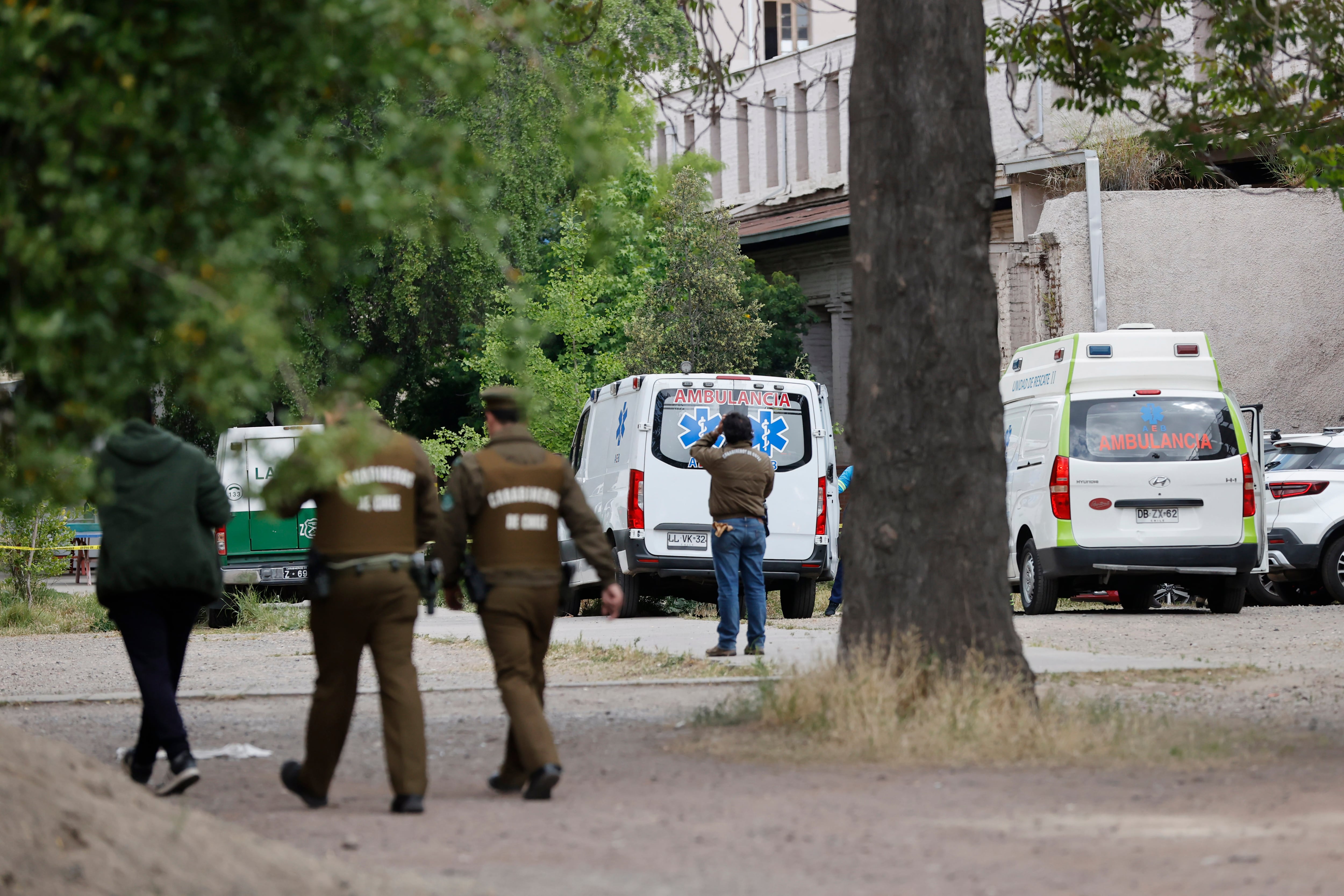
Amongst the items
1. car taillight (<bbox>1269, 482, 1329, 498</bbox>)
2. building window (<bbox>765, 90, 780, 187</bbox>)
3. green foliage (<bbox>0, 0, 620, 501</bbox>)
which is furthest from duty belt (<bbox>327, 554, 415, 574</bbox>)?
building window (<bbox>765, 90, 780, 187</bbox>)

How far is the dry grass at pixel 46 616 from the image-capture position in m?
19.4

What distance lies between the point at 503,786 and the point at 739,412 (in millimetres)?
10101

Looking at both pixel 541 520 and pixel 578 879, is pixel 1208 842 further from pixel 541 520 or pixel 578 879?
pixel 541 520

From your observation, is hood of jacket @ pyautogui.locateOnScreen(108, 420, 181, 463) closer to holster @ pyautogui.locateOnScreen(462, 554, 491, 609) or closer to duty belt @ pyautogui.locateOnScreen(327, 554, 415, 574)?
duty belt @ pyautogui.locateOnScreen(327, 554, 415, 574)

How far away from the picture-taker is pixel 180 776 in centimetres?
731

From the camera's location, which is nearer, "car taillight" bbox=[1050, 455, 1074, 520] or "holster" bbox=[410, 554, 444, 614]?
"holster" bbox=[410, 554, 444, 614]

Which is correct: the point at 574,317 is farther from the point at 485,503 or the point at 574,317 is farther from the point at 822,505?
the point at 485,503

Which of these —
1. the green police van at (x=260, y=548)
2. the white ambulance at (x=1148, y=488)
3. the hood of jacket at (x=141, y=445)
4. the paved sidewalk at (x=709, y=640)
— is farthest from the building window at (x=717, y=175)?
the hood of jacket at (x=141, y=445)

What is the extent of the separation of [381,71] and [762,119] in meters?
50.8

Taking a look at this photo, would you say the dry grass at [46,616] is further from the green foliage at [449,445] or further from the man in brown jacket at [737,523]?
the green foliage at [449,445]

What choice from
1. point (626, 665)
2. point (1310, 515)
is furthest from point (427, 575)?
point (1310, 515)

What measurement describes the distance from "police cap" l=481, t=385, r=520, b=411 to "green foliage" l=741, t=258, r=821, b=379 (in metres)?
35.8

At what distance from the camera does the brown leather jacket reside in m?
12.5

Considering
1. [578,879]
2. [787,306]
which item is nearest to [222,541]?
[578,879]
